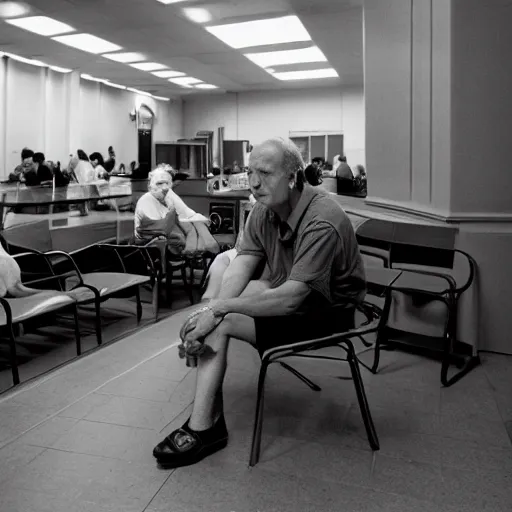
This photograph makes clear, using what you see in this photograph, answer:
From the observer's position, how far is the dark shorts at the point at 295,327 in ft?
6.38

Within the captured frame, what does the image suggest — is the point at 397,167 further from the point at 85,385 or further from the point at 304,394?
the point at 85,385

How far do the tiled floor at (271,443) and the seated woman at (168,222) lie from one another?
1963 mm

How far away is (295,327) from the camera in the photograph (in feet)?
6.49

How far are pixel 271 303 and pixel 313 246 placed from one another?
0.76 ft

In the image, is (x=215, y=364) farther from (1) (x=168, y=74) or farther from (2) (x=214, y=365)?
(1) (x=168, y=74)

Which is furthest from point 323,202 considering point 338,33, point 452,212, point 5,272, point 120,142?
point 120,142

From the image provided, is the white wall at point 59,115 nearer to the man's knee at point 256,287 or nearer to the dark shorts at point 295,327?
the man's knee at point 256,287

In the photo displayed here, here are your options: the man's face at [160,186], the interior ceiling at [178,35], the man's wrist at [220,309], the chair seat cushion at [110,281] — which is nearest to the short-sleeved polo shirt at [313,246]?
the man's wrist at [220,309]

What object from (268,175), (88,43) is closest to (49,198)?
(268,175)

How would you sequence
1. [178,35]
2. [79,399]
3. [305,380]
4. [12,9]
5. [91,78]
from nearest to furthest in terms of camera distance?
[79,399] → [305,380] → [12,9] → [178,35] → [91,78]

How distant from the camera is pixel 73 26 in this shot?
874cm

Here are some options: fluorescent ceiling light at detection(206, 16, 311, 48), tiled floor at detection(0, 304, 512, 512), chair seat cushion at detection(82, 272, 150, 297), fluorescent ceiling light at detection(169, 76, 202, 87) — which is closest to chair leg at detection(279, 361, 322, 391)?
tiled floor at detection(0, 304, 512, 512)

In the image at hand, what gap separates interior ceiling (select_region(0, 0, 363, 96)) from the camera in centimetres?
758

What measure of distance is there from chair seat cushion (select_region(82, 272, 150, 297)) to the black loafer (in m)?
1.81
